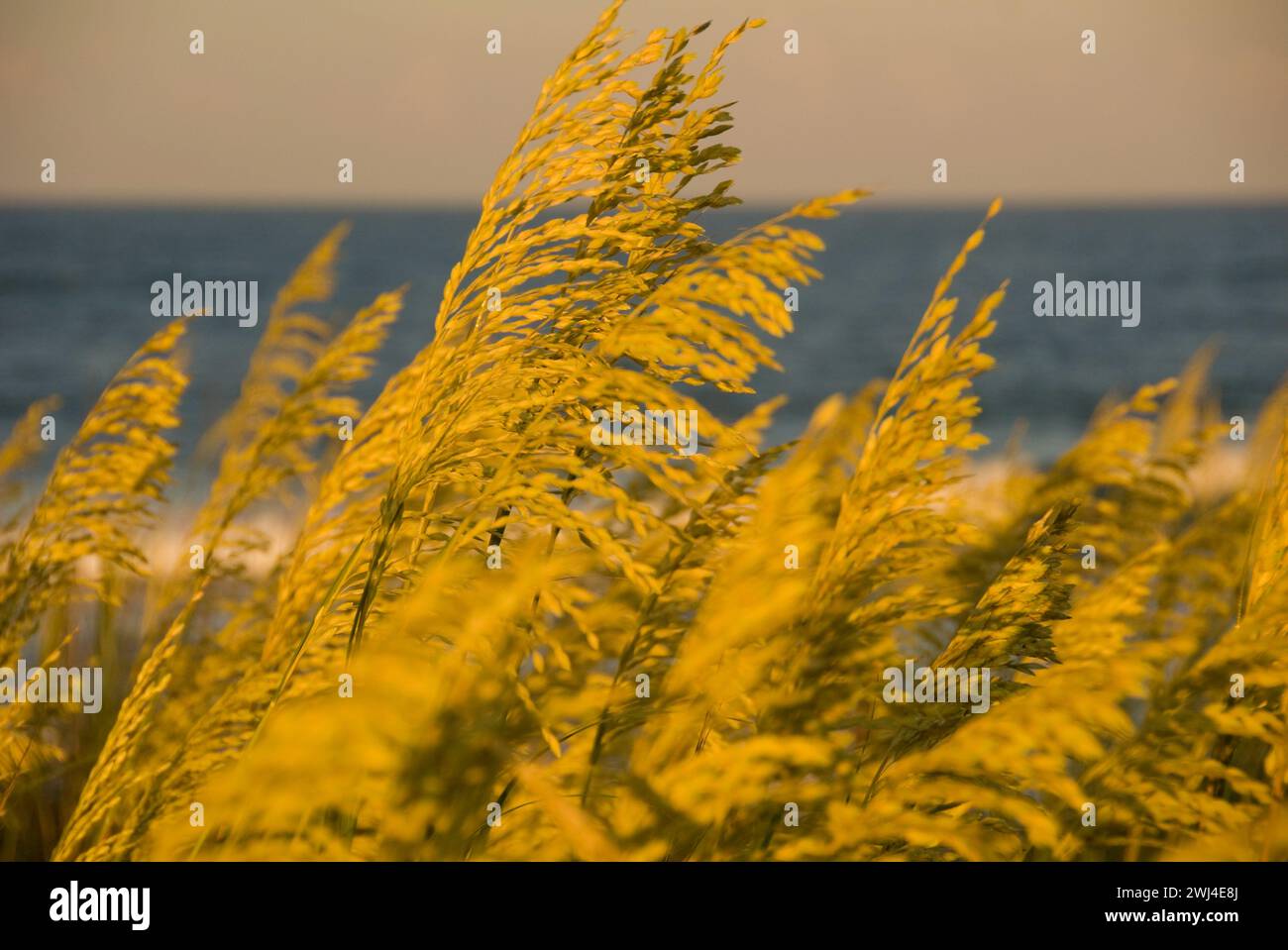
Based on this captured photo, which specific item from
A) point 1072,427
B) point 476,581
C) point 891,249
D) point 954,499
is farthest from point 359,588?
point 891,249

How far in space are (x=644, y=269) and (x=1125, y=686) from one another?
817 millimetres

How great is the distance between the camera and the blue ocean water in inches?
963

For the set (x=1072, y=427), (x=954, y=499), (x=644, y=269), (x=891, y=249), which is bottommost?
(x=1072, y=427)

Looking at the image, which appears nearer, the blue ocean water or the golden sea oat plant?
the golden sea oat plant

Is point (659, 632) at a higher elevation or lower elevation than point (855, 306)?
lower

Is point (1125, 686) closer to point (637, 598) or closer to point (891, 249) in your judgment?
point (637, 598)

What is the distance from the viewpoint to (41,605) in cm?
212

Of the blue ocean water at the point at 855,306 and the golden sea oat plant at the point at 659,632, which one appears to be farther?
the blue ocean water at the point at 855,306

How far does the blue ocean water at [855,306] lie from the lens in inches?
963

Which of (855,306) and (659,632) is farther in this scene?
(855,306)

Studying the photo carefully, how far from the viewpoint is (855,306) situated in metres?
37.3
